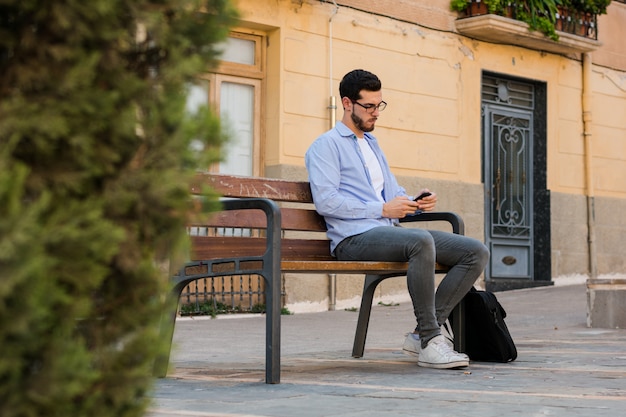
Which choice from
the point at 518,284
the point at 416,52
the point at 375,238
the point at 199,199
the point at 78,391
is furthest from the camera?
the point at 518,284

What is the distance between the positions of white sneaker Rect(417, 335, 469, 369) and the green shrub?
138 inches

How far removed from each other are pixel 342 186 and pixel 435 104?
830 centimetres

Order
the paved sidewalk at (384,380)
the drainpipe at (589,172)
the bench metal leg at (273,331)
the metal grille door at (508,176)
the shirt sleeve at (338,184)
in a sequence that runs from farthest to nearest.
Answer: the drainpipe at (589,172) → the metal grille door at (508,176) → the shirt sleeve at (338,184) → the bench metal leg at (273,331) → the paved sidewalk at (384,380)

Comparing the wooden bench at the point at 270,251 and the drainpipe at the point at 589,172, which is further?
the drainpipe at the point at 589,172

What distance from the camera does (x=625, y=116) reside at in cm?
1672

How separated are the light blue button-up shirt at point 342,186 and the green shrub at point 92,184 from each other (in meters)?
3.61

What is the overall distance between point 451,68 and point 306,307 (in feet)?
12.2

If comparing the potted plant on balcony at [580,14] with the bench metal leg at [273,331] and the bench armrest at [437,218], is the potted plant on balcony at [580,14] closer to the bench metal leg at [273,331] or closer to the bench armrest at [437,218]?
the bench armrest at [437,218]

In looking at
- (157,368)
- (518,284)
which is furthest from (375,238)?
(518,284)

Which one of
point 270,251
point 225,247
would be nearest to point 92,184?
point 270,251

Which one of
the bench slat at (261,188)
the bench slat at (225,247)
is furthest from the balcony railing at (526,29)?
the bench slat at (225,247)

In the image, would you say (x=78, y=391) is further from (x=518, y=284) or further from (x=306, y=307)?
(x=518, y=284)

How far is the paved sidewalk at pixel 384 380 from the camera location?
3.82 meters

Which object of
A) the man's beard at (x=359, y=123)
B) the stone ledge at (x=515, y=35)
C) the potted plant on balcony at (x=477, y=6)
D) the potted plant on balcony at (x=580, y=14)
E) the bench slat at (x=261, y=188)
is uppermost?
the potted plant on balcony at (x=580, y=14)
